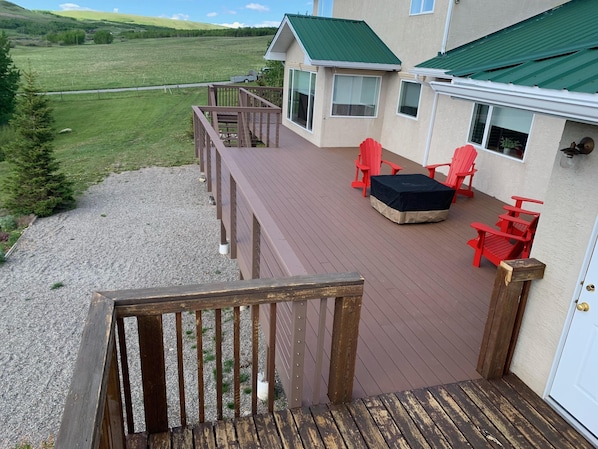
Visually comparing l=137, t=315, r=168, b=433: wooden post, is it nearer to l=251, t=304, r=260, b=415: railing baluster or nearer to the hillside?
l=251, t=304, r=260, b=415: railing baluster

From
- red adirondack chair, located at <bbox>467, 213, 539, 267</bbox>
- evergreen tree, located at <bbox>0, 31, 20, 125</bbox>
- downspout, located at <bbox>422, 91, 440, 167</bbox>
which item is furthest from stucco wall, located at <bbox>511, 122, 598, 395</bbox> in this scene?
evergreen tree, located at <bbox>0, 31, 20, 125</bbox>

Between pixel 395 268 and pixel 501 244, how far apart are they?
4.41ft

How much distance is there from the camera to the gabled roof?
33.4 feet

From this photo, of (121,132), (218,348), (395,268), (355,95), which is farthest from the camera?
(121,132)

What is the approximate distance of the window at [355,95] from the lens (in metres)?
10.8

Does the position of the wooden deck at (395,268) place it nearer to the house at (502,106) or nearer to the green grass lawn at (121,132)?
the house at (502,106)

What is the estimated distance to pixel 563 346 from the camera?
2693 mm

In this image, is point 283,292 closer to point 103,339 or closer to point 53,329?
point 103,339

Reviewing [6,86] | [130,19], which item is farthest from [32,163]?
[130,19]

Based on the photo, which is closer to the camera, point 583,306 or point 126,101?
point 583,306

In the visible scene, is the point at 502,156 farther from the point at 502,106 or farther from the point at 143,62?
the point at 143,62

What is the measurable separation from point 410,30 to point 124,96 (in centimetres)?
2944

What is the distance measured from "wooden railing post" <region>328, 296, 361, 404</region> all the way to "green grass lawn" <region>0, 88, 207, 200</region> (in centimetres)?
1395

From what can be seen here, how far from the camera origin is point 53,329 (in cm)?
747
